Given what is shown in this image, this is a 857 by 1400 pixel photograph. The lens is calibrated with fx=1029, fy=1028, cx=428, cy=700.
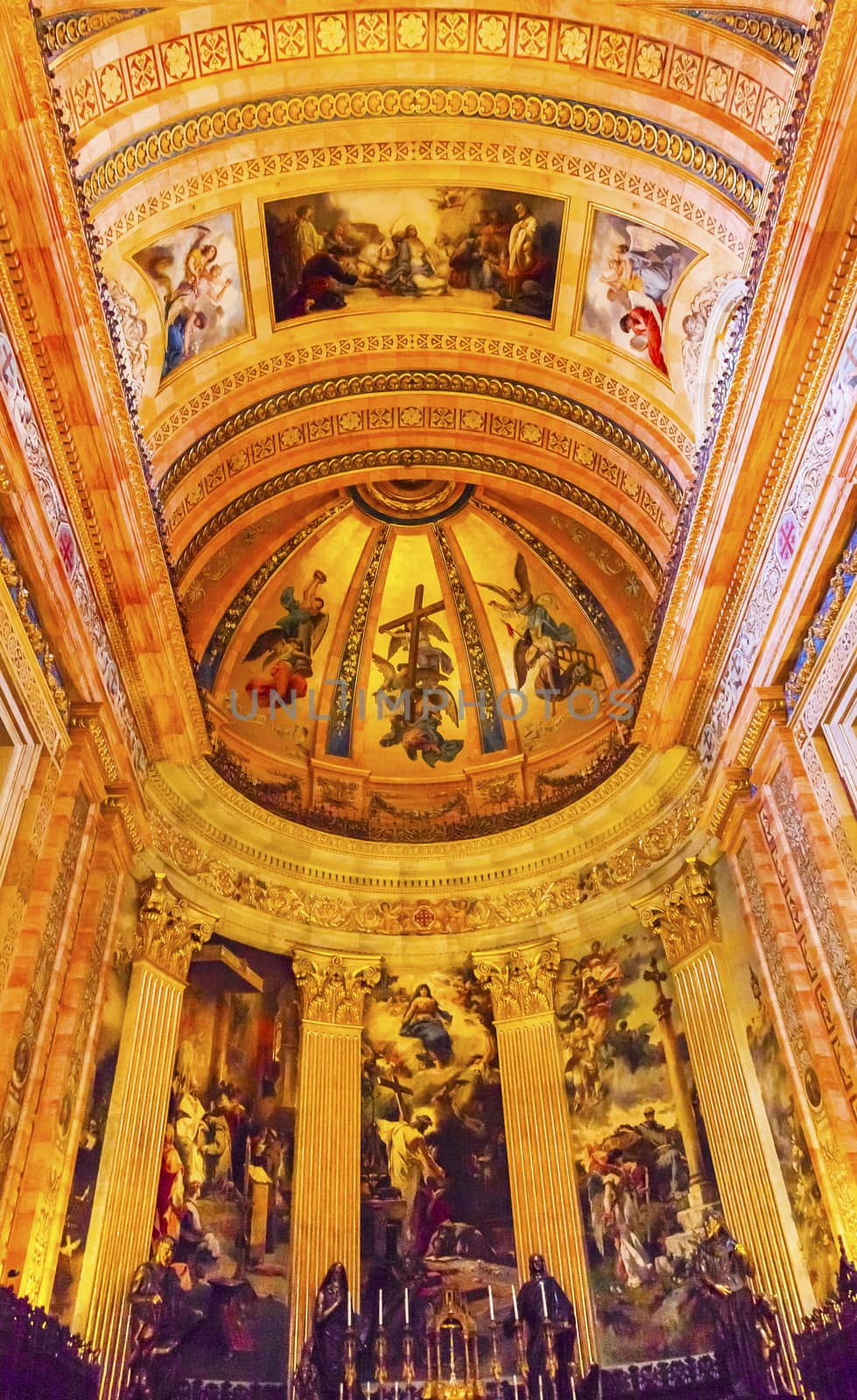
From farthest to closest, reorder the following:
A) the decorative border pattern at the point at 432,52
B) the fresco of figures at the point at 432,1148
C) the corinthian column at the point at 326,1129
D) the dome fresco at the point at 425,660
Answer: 1. the dome fresco at the point at 425,660
2. the fresco of figures at the point at 432,1148
3. the corinthian column at the point at 326,1129
4. the decorative border pattern at the point at 432,52

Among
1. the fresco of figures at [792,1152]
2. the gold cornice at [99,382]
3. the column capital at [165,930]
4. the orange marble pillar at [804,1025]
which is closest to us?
the gold cornice at [99,382]

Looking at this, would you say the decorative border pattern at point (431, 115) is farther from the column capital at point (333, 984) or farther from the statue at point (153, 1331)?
the statue at point (153, 1331)

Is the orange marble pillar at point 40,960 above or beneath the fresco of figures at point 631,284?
beneath

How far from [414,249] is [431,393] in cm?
195

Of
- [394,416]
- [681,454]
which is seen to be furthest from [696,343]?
[394,416]

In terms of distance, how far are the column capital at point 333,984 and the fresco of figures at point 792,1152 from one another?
203 inches

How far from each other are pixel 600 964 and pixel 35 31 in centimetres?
1140

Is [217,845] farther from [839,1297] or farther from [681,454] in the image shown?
[839,1297]

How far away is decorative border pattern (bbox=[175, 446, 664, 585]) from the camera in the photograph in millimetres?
13680

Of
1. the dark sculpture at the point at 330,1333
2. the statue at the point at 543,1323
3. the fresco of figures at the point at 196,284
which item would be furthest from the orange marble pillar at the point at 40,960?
the statue at the point at 543,1323

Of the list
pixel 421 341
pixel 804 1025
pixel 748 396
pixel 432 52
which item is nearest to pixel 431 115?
pixel 432 52

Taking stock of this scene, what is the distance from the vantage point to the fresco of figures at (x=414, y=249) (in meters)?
11.9

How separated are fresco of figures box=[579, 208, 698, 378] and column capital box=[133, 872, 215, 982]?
27.5 ft

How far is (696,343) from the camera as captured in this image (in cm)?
1138
